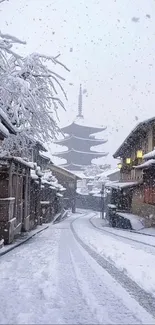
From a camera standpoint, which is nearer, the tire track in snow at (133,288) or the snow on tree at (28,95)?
the tire track in snow at (133,288)

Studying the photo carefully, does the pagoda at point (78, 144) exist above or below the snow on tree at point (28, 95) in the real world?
above

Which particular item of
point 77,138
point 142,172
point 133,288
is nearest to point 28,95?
point 133,288

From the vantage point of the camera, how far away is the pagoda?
85812 mm

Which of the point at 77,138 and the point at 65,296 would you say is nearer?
the point at 65,296

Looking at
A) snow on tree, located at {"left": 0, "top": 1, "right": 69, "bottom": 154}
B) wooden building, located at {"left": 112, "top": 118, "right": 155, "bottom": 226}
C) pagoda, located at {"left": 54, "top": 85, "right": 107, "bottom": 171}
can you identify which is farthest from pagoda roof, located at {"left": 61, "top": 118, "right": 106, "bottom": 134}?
snow on tree, located at {"left": 0, "top": 1, "right": 69, "bottom": 154}

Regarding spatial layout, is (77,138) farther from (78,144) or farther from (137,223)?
(137,223)

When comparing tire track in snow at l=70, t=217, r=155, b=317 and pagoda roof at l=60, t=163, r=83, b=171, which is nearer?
tire track in snow at l=70, t=217, r=155, b=317

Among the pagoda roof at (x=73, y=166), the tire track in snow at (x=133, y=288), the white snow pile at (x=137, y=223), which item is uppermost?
the pagoda roof at (x=73, y=166)

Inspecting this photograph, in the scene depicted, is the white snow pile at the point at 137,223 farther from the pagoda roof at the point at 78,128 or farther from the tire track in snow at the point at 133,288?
the pagoda roof at the point at 78,128

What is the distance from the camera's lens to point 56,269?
8.24 metres

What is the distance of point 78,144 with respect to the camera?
86.6 meters

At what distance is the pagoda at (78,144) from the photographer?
85.8 meters

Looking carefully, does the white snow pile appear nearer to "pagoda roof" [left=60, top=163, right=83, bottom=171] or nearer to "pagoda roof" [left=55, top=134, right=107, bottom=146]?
"pagoda roof" [left=60, top=163, right=83, bottom=171]

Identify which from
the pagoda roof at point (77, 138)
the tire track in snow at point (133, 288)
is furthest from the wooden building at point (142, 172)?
the pagoda roof at point (77, 138)
